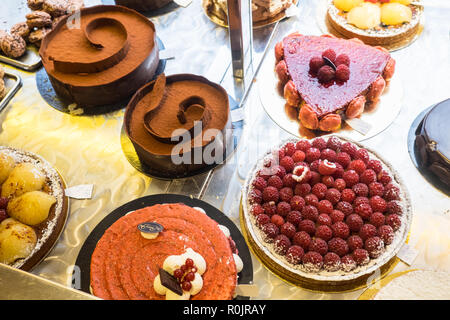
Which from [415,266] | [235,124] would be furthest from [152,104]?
[415,266]

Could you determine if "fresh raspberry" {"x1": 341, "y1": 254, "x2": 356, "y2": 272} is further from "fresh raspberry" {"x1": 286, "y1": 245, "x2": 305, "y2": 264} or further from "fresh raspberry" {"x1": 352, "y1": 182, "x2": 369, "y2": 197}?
"fresh raspberry" {"x1": 352, "y1": 182, "x2": 369, "y2": 197}

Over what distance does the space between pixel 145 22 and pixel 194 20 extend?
0.52 metres

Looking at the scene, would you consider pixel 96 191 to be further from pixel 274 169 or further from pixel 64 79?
pixel 274 169

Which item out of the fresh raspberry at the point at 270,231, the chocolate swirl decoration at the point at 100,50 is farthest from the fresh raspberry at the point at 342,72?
the chocolate swirl decoration at the point at 100,50

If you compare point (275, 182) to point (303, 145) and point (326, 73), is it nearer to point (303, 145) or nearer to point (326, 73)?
point (303, 145)

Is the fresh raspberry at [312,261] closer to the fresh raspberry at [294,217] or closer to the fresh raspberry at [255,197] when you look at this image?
the fresh raspberry at [294,217]

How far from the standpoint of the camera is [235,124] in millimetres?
2510

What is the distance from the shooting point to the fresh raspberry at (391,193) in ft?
6.24

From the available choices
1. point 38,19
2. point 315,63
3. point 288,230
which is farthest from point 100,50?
point 288,230

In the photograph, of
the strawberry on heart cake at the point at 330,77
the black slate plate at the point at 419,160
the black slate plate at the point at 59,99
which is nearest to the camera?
the black slate plate at the point at 419,160

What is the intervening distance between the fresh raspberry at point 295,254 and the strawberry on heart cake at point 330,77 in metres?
0.82

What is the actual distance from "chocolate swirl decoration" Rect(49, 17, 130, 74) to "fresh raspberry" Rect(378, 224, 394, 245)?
1.80 meters

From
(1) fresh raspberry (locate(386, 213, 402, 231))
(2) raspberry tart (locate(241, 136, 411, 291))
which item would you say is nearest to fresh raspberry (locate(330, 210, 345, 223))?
(2) raspberry tart (locate(241, 136, 411, 291))

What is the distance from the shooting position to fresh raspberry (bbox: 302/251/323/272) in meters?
1.74
